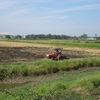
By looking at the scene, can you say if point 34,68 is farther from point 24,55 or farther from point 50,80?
point 24,55

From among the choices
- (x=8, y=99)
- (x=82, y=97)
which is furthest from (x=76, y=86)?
(x=8, y=99)

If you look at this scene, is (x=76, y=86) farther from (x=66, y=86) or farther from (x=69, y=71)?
(x=69, y=71)

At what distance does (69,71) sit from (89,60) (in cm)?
406

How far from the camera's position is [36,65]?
23.4 meters

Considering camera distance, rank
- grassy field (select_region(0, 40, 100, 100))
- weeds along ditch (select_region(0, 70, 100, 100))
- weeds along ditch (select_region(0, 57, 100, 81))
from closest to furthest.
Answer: weeds along ditch (select_region(0, 70, 100, 100)) → grassy field (select_region(0, 40, 100, 100)) → weeds along ditch (select_region(0, 57, 100, 81))

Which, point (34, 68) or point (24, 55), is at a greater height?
point (34, 68)

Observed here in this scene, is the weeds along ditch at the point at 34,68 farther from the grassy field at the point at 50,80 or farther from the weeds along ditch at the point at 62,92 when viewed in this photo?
the weeds along ditch at the point at 62,92

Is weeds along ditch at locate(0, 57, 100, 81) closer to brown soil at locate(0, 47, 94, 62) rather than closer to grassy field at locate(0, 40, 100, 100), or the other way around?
grassy field at locate(0, 40, 100, 100)

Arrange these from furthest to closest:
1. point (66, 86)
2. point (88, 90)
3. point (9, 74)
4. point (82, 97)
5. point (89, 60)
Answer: point (89, 60), point (9, 74), point (66, 86), point (88, 90), point (82, 97)

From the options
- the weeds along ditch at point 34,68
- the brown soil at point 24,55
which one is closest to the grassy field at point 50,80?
the weeds along ditch at point 34,68

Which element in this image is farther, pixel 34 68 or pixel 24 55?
pixel 24 55

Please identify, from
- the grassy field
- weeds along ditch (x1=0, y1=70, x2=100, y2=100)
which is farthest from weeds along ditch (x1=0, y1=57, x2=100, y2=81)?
weeds along ditch (x1=0, y1=70, x2=100, y2=100)

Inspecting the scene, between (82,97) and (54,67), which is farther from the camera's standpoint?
(54,67)

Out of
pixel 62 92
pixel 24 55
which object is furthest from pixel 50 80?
pixel 24 55
